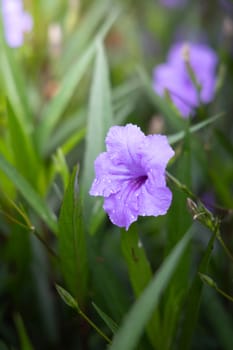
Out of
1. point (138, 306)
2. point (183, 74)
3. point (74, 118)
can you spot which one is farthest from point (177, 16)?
point (138, 306)

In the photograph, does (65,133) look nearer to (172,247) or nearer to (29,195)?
(29,195)

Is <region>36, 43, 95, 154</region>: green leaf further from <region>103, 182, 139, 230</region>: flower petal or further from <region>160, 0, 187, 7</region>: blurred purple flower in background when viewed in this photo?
<region>160, 0, 187, 7</region>: blurred purple flower in background

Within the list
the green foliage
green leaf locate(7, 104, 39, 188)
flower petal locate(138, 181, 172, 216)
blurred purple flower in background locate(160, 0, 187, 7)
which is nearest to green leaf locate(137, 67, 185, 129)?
the green foliage

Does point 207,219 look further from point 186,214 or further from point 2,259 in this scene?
point 2,259

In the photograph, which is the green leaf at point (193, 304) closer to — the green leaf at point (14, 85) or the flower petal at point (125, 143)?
the flower petal at point (125, 143)

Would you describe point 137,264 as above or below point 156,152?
below

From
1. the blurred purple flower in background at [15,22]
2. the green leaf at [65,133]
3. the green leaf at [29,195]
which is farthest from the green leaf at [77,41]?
the green leaf at [29,195]

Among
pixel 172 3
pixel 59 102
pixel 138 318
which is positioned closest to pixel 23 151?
pixel 59 102
